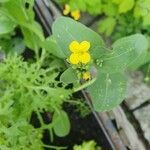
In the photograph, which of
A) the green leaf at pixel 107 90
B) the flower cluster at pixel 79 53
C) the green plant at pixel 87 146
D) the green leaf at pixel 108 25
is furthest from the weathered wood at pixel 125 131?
the flower cluster at pixel 79 53

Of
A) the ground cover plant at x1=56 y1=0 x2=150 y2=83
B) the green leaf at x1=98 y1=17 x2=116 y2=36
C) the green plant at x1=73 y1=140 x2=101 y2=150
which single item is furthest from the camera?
the green leaf at x1=98 y1=17 x2=116 y2=36

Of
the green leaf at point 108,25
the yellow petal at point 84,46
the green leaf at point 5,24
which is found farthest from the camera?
the green leaf at point 108,25

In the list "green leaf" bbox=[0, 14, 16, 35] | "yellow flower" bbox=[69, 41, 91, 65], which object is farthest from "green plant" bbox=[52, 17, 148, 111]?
"green leaf" bbox=[0, 14, 16, 35]

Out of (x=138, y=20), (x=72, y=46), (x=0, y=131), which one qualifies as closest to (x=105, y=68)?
(x=72, y=46)

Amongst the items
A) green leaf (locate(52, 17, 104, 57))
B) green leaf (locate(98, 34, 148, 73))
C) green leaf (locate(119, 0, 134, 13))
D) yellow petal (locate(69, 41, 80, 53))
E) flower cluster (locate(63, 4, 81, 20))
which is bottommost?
green leaf (locate(98, 34, 148, 73))

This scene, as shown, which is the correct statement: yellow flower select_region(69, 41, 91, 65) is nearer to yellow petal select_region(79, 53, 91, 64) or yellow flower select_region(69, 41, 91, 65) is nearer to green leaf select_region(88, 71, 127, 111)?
yellow petal select_region(79, 53, 91, 64)

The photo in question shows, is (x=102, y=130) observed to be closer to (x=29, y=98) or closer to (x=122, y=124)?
(x=122, y=124)

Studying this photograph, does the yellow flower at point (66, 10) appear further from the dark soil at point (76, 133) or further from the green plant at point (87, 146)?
the green plant at point (87, 146)
